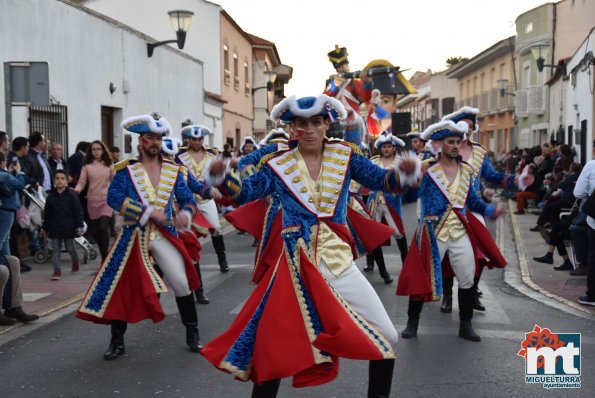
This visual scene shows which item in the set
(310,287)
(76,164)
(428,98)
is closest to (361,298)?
(310,287)

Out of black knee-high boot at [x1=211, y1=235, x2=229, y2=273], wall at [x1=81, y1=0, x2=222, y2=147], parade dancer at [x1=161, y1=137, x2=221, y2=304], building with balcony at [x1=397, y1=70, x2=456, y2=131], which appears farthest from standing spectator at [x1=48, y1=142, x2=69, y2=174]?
building with balcony at [x1=397, y1=70, x2=456, y2=131]

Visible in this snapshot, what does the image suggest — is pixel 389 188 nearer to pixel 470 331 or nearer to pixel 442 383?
pixel 442 383

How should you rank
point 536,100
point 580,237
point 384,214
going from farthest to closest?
point 536,100, point 384,214, point 580,237

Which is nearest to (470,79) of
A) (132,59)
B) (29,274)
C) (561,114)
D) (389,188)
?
(561,114)

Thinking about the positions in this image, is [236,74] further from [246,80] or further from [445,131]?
[445,131]

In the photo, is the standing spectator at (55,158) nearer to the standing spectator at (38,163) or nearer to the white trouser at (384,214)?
the standing spectator at (38,163)

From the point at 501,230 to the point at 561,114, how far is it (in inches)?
501

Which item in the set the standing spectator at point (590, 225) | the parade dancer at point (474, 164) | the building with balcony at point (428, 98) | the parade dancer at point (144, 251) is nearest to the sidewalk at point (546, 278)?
the standing spectator at point (590, 225)

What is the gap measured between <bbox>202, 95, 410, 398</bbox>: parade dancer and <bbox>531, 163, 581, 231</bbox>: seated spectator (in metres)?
7.59

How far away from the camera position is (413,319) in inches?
248

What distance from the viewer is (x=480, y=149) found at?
23.3ft

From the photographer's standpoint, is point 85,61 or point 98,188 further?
point 85,61

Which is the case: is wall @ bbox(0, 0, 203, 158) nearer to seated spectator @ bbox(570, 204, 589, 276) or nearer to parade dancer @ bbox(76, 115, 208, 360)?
parade dancer @ bbox(76, 115, 208, 360)

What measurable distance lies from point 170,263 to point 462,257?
2.52m
